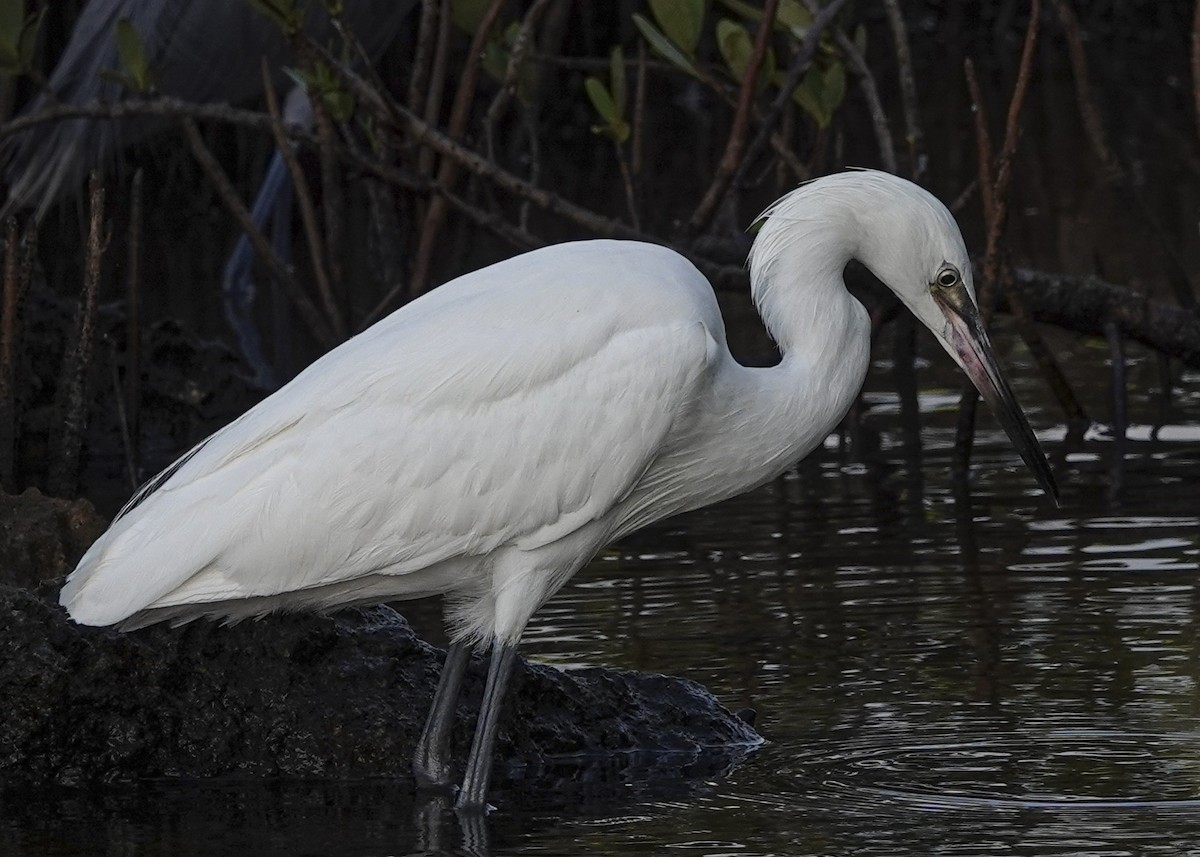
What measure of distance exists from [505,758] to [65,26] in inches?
551

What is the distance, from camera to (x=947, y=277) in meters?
5.32

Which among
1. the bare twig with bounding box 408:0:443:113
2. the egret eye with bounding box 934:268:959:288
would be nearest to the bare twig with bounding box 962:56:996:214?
the bare twig with bounding box 408:0:443:113

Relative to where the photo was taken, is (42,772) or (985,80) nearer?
(42,772)

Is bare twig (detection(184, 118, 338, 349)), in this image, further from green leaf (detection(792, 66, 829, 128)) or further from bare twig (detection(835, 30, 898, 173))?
bare twig (detection(835, 30, 898, 173))

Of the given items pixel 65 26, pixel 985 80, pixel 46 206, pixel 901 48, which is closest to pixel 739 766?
pixel 901 48

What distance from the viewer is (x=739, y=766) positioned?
5.29 meters

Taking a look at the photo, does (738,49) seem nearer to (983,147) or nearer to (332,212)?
(983,147)

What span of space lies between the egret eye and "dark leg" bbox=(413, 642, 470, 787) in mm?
1448

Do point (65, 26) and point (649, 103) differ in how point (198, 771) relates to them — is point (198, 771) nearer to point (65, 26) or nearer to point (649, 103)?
point (65, 26)

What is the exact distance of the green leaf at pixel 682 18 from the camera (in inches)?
300

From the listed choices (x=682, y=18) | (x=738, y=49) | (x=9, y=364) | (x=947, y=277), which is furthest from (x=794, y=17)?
(x=947, y=277)

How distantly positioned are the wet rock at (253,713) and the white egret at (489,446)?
0.19 metres

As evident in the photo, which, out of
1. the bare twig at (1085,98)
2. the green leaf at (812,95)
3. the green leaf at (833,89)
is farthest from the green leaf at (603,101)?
the bare twig at (1085,98)

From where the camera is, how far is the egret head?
528 centimetres
